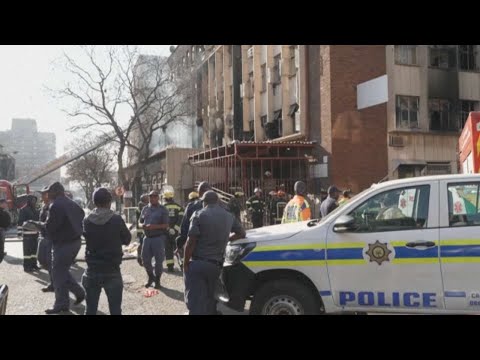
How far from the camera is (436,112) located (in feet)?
71.7

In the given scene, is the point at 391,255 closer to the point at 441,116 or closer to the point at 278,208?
the point at 278,208

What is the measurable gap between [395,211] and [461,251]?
2.44ft

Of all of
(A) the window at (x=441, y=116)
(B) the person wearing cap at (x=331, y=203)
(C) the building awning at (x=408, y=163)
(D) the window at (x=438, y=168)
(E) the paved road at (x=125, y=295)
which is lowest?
(E) the paved road at (x=125, y=295)

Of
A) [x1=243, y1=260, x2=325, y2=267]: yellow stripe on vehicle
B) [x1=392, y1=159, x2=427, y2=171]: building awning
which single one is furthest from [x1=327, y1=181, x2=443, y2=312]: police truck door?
[x1=392, y1=159, x2=427, y2=171]: building awning

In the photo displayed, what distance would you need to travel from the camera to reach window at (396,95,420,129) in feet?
68.2

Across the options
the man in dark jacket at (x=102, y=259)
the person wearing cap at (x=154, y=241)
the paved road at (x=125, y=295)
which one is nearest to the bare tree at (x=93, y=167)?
the paved road at (x=125, y=295)

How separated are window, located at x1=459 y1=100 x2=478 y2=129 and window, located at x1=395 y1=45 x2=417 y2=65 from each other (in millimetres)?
3635

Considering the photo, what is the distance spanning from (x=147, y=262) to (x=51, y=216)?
250cm

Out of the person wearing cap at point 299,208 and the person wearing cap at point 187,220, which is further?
the person wearing cap at point 299,208

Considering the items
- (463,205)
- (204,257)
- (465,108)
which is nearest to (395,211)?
(463,205)

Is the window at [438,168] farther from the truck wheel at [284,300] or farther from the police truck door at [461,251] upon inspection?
the truck wheel at [284,300]

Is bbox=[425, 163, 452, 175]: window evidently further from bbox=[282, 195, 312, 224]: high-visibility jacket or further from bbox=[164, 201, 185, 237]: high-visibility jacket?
bbox=[282, 195, 312, 224]: high-visibility jacket

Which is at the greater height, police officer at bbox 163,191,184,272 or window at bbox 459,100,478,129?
window at bbox 459,100,478,129

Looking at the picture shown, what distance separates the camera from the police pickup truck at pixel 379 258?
4.55 m
